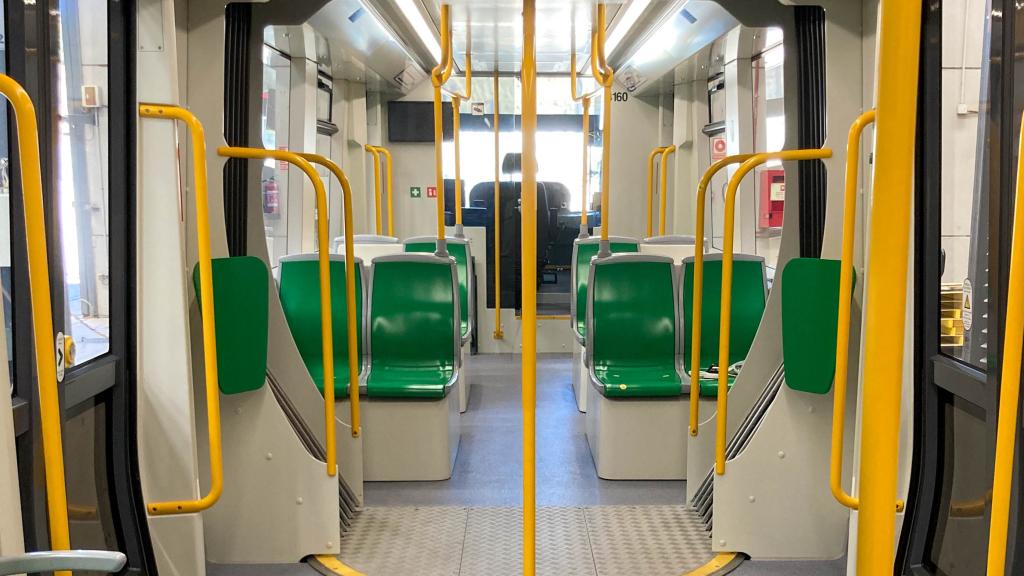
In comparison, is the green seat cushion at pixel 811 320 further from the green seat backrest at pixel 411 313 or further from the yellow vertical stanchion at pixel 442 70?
the green seat backrest at pixel 411 313

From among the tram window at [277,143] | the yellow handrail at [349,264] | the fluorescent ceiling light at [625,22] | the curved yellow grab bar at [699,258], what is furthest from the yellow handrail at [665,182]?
the yellow handrail at [349,264]

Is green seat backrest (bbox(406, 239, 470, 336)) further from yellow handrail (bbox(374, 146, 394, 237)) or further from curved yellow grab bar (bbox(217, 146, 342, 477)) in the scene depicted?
curved yellow grab bar (bbox(217, 146, 342, 477))

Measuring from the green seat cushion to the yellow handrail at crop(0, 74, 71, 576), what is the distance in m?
2.49

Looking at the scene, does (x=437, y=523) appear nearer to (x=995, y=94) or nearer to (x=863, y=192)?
(x=863, y=192)

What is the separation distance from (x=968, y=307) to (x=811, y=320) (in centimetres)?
90

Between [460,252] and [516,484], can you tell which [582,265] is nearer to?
[460,252]

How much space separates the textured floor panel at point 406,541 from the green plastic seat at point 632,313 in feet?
4.46

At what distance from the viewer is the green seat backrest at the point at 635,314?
15.4 feet

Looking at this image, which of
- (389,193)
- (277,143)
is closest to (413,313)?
(277,143)

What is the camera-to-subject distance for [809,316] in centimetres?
303

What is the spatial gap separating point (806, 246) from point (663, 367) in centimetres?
135

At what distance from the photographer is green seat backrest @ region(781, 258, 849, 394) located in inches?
118

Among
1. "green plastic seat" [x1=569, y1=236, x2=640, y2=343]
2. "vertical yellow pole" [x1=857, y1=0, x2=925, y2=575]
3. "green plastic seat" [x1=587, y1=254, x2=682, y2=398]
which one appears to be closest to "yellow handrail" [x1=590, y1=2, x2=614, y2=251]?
"green plastic seat" [x1=587, y1=254, x2=682, y2=398]

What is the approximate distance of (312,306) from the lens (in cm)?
469
